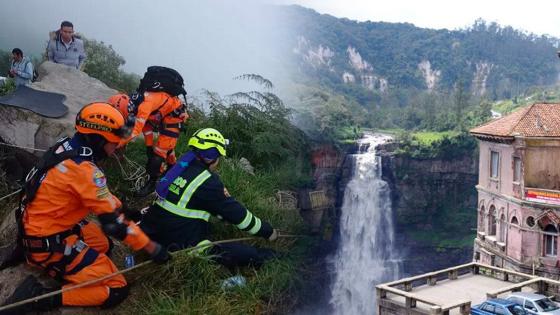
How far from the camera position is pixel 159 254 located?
173 inches

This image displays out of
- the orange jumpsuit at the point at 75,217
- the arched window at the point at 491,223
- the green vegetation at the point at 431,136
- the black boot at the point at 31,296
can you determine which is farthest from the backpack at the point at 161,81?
the green vegetation at the point at 431,136

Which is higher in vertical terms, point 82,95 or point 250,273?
point 82,95

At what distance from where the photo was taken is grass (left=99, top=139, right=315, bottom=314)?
457 cm

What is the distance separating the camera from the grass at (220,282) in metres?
4.57

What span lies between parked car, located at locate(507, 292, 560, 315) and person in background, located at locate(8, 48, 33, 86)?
34.1ft

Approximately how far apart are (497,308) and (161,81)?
892 cm

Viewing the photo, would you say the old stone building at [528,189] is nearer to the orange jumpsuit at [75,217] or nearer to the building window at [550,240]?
the building window at [550,240]

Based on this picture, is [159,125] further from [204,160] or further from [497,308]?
[497,308]

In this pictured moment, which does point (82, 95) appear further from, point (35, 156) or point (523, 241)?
point (523, 241)

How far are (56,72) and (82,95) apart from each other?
1020mm

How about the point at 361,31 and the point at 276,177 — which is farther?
the point at 361,31

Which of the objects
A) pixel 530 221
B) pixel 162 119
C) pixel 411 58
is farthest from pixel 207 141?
pixel 411 58

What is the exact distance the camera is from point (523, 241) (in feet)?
72.3

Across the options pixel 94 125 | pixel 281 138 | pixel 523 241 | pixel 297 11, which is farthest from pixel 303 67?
pixel 94 125
